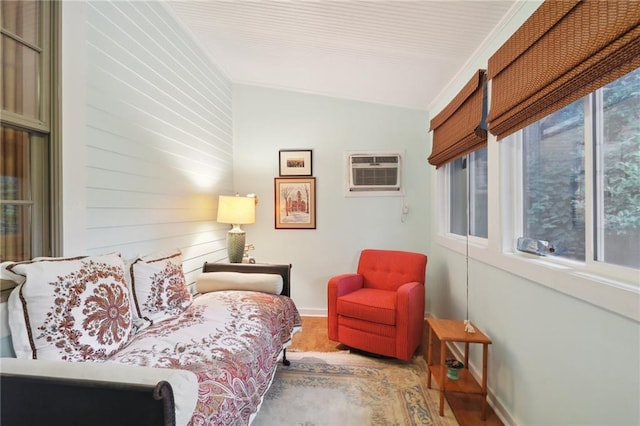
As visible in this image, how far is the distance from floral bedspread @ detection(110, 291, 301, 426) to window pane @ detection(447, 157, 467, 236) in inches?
73.6

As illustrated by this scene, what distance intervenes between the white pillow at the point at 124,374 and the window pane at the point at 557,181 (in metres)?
1.70

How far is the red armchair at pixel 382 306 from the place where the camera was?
2.39 m

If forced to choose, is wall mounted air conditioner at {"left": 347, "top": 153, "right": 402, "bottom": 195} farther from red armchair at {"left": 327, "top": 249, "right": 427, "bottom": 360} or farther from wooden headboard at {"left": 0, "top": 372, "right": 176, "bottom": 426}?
wooden headboard at {"left": 0, "top": 372, "right": 176, "bottom": 426}

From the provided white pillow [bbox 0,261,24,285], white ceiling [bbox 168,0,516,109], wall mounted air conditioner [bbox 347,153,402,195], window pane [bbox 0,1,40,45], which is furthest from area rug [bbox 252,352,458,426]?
white ceiling [bbox 168,0,516,109]

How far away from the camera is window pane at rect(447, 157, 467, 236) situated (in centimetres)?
272

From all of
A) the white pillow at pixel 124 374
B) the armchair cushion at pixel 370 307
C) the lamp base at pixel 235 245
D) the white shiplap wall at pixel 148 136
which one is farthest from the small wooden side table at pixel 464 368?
the white shiplap wall at pixel 148 136

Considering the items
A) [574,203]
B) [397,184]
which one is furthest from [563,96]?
[397,184]

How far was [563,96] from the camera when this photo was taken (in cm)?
125

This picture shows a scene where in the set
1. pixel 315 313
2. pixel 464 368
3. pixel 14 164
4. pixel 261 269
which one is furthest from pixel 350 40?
pixel 315 313

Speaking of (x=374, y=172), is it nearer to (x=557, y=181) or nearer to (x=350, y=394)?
(x=557, y=181)

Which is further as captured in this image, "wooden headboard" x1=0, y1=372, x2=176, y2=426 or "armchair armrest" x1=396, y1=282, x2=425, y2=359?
"armchair armrest" x1=396, y1=282, x2=425, y2=359

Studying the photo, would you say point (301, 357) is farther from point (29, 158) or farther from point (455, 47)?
point (455, 47)

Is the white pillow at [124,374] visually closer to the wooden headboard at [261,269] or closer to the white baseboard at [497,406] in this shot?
the wooden headboard at [261,269]

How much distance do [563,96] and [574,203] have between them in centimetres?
50
